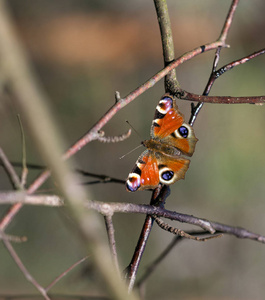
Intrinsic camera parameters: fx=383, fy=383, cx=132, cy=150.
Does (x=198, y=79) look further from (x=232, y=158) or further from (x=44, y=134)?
(x=44, y=134)

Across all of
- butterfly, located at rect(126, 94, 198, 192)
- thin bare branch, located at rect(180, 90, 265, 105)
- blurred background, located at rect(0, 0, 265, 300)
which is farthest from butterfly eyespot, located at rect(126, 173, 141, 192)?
blurred background, located at rect(0, 0, 265, 300)

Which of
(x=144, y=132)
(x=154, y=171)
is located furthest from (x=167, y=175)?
(x=144, y=132)

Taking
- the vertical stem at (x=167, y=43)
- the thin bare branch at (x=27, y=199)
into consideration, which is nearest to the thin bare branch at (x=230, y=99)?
the vertical stem at (x=167, y=43)

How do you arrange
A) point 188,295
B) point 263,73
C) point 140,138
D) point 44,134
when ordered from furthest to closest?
1. point 263,73
2. point 140,138
3. point 188,295
4. point 44,134

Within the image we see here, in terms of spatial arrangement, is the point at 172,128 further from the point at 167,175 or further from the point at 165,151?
the point at 167,175

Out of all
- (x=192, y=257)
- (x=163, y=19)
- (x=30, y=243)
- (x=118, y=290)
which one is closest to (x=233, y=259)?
(x=192, y=257)

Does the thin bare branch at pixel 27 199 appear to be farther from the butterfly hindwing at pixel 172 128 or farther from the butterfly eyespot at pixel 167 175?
the butterfly hindwing at pixel 172 128

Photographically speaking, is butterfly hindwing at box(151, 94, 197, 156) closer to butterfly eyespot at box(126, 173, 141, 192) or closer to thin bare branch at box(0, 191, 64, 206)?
butterfly eyespot at box(126, 173, 141, 192)
